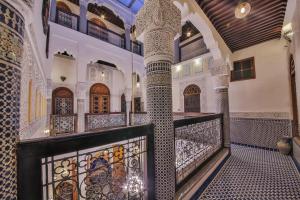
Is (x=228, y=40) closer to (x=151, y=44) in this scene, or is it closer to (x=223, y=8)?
(x=223, y=8)

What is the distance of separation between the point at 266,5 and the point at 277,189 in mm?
3929

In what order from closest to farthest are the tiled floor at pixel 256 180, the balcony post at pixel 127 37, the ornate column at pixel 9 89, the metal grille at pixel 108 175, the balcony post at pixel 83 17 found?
the ornate column at pixel 9 89, the metal grille at pixel 108 175, the tiled floor at pixel 256 180, the balcony post at pixel 83 17, the balcony post at pixel 127 37

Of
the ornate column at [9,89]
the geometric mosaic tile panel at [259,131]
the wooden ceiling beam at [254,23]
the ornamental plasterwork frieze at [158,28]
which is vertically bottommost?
the geometric mosaic tile panel at [259,131]

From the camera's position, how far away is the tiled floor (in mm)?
2428

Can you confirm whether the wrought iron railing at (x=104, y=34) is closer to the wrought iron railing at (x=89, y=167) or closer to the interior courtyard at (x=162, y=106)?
the interior courtyard at (x=162, y=106)

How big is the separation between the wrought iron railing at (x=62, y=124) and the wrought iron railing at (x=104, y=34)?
4198 mm

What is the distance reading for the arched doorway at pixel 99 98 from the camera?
9.81m

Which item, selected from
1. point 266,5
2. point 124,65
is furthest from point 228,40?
point 124,65

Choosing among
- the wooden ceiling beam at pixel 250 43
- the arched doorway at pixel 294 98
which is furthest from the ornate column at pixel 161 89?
the arched doorway at pixel 294 98

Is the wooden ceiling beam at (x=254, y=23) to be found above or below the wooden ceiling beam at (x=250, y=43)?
below

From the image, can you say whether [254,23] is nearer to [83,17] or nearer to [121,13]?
[121,13]

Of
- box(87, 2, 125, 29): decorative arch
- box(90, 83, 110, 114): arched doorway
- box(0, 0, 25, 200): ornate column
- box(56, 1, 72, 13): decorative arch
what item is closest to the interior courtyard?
box(0, 0, 25, 200): ornate column

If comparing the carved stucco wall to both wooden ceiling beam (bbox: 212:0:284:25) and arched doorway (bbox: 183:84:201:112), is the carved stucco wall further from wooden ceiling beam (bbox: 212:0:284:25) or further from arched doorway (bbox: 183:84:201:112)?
arched doorway (bbox: 183:84:201:112)

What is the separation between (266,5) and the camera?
10.8 feet
